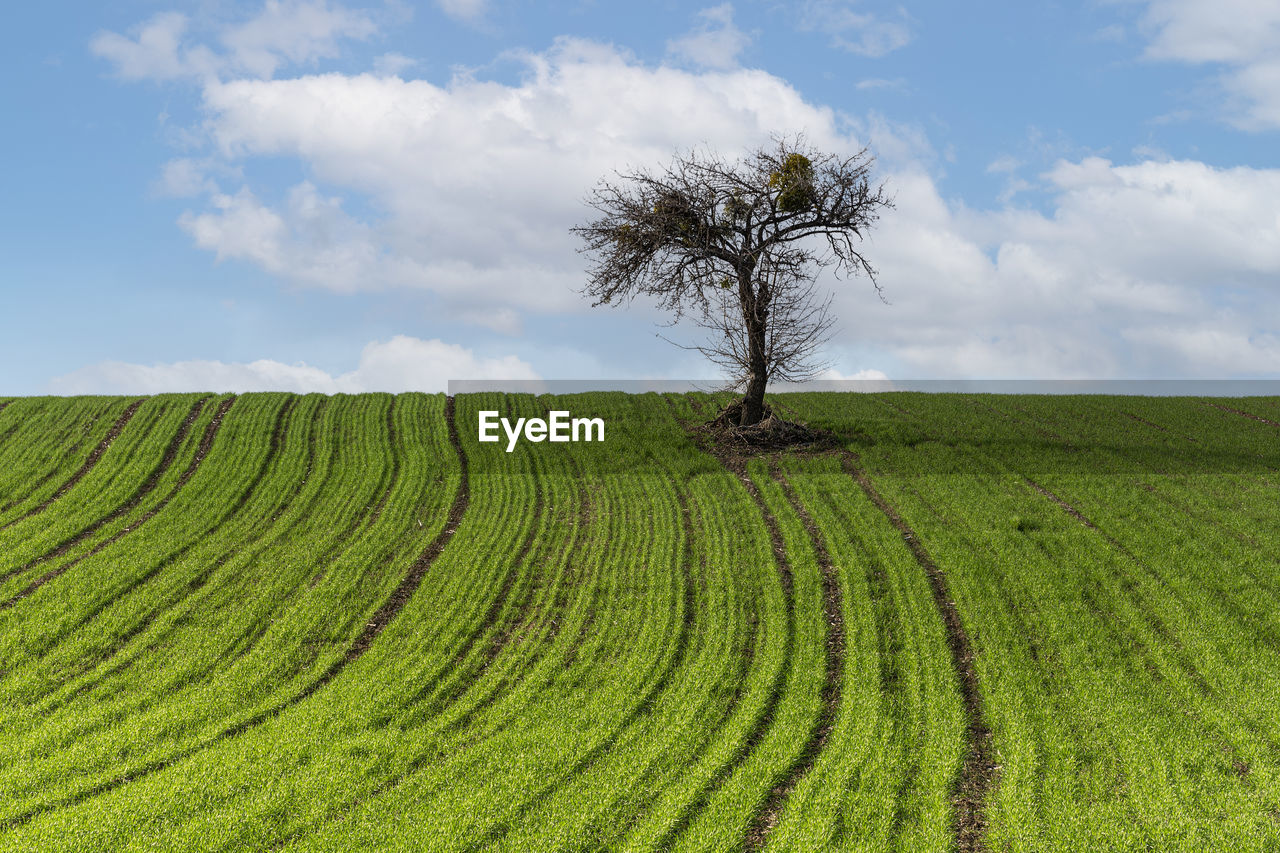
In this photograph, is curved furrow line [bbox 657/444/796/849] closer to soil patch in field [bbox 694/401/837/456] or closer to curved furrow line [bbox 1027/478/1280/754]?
curved furrow line [bbox 1027/478/1280/754]

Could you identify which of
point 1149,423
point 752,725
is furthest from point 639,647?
point 1149,423

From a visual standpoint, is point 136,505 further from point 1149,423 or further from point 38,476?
point 1149,423

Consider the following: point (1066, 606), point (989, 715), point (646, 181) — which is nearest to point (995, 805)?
point (989, 715)

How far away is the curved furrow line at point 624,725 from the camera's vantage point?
948 cm

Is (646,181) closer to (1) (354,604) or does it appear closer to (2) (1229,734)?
(1) (354,604)

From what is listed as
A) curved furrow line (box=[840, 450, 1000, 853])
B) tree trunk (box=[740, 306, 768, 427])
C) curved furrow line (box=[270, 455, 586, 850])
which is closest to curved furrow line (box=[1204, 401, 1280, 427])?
tree trunk (box=[740, 306, 768, 427])

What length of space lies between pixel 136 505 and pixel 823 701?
21647mm

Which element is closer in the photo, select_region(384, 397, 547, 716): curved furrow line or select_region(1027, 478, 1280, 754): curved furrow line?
select_region(1027, 478, 1280, 754): curved furrow line

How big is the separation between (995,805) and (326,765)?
9.04 metres

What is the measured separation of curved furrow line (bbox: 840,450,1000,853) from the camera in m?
9.75

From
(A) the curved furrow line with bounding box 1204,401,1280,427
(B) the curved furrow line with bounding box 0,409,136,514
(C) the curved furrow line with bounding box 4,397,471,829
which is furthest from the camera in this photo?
(A) the curved furrow line with bounding box 1204,401,1280,427

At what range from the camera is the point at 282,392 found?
37312 mm

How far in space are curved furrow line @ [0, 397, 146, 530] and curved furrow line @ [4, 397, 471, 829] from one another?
12.4 meters

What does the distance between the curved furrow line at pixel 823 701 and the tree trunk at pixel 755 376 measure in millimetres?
9149
